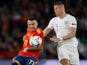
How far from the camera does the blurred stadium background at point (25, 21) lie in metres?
12.1

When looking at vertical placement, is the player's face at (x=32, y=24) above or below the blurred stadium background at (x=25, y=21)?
above

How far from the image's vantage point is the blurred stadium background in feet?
39.6

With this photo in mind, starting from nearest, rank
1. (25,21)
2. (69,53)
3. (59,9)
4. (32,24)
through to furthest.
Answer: (32,24) < (59,9) < (69,53) < (25,21)

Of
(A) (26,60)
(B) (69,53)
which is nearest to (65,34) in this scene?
(B) (69,53)

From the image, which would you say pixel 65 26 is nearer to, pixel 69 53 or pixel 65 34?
pixel 65 34

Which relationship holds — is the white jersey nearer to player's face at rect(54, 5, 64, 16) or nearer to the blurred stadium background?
player's face at rect(54, 5, 64, 16)

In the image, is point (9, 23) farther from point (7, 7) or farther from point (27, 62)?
point (27, 62)

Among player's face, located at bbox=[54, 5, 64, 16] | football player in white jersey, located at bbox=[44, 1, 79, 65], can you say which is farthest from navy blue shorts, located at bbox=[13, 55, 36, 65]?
player's face, located at bbox=[54, 5, 64, 16]

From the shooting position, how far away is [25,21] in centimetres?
1295

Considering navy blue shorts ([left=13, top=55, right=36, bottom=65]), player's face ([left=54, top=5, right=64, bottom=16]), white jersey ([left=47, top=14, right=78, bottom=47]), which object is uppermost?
player's face ([left=54, top=5, right=64, bottom=16])

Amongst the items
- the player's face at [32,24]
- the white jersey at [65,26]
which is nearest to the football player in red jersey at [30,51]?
the player's face at [32,24]

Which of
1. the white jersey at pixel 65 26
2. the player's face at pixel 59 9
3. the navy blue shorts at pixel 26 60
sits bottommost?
the navy blue shorts at pixel 26 60

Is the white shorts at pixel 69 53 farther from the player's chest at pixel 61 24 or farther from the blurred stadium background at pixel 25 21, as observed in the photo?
the blurred stadium background at pixel 25 21

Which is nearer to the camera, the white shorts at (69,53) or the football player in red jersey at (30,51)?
the football player in red jersey at (30,51)
